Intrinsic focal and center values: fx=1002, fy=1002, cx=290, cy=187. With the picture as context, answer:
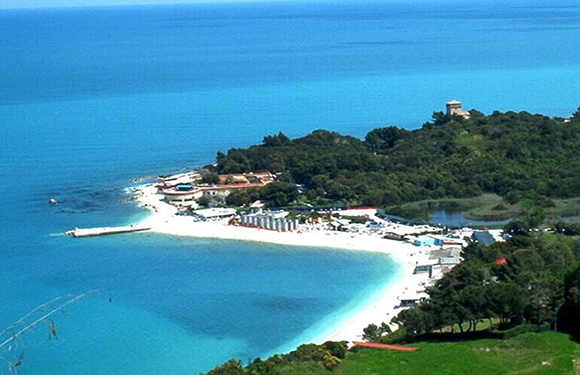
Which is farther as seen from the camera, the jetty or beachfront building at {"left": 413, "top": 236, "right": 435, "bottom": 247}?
the jetty

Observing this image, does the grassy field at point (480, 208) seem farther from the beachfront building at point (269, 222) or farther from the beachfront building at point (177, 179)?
the beachfront building at point (177, 179)

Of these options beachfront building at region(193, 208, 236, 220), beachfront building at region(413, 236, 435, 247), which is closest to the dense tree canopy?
beachfront building at region(413, 236, 435, 247)

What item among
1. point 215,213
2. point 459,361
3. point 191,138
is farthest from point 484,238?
point 191,138

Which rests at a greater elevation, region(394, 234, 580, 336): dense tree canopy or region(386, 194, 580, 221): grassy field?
region(386, 194, 580, 221): grassy field

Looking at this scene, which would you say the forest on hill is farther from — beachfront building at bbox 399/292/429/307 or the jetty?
beachfront building at bbox 399/292/429/307

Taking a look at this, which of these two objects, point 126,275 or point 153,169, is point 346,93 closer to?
point 153,169

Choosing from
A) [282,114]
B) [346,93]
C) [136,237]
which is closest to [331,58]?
[346,93]
